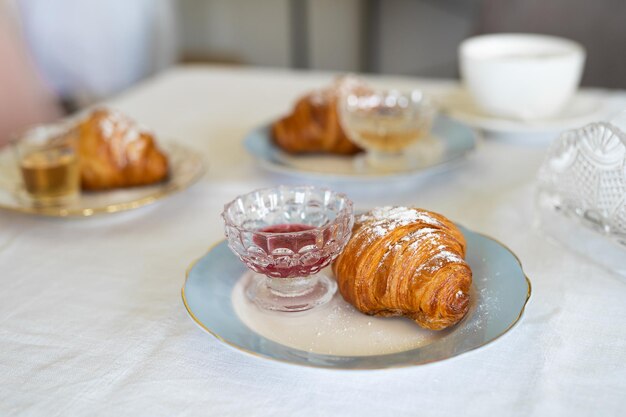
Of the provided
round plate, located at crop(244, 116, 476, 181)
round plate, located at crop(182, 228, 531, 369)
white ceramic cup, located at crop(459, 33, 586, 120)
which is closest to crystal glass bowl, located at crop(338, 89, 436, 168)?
round plate, located at crop(244, 116, 476, 181)

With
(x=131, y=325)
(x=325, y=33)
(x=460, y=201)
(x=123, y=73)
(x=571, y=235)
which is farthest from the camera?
(x=325, y=33)

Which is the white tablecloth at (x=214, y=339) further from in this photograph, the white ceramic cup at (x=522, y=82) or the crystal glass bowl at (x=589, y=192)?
the white ceramic cup at (x=522, y=82)

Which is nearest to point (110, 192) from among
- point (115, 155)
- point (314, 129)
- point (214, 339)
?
point (115, 155)

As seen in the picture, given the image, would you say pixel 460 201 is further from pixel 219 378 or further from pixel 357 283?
pixel 219 378

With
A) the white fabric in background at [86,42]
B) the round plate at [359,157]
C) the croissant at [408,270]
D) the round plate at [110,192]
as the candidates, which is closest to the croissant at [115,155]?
the round plate at [110,192]

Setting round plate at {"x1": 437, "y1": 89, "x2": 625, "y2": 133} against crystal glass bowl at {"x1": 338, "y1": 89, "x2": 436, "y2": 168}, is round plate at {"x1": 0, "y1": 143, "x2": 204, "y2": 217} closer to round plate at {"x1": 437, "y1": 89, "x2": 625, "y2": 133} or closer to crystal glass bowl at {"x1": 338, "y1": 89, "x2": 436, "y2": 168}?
crystal glass bowl at {"x1": 338, "y1": 89, "x2": 436, "y2": 168}

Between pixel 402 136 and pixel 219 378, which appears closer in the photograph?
pixel 219 378

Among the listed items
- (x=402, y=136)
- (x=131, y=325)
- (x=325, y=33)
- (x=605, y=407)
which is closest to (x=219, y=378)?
(x=131, y=325)
